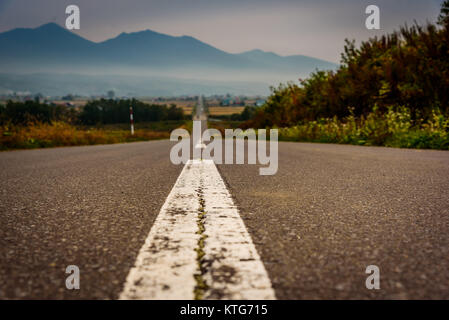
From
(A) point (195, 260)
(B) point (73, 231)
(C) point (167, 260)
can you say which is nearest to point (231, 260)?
(A) point (195, 260)

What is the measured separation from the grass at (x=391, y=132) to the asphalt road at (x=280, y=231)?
5341 mm

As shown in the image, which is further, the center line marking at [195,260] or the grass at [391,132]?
the grass at [391,132]

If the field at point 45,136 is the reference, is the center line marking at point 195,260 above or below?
below

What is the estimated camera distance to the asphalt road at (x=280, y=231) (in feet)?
3.96

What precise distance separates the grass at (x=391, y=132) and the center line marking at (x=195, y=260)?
300 inches

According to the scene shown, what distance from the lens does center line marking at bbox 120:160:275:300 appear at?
3.72 ft

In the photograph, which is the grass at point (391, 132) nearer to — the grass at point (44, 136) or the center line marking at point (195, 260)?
the center line marking at point (195, 260)

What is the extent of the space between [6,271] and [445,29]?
11.4 meters

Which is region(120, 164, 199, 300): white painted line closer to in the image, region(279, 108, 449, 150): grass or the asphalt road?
the asphalt road

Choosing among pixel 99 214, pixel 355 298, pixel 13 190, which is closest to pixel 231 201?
pixel 99 214

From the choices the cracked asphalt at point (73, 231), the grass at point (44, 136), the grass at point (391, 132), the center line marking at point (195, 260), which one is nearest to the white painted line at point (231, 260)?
the center line marking at point (195, 260)

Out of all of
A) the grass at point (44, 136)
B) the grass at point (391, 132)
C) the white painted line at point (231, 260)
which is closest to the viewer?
the white painted line at point (231, 260)

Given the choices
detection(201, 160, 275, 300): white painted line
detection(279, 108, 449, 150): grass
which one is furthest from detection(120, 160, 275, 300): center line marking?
detection(279, 108, 449, 150): grass

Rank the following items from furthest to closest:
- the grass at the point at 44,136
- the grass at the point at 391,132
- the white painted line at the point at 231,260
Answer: the grass at the point at 44,136 < the grass at the point at 391,132 < the white painted line at the point at 231,260
